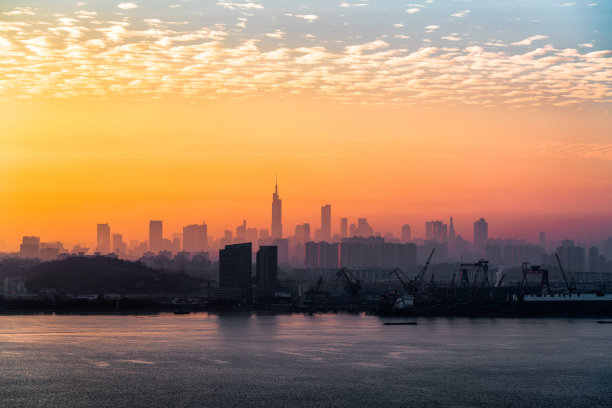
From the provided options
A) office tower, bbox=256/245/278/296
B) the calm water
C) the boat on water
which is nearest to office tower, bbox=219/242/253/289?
office tower, bbox=256/245/278/296

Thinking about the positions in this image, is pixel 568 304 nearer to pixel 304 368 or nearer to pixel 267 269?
pixel 267 269

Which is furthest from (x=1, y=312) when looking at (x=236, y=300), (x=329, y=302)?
(x=329, y=302)

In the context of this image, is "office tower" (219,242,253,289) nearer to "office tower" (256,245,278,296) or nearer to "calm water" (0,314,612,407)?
"office tower" (256,245,278,296)

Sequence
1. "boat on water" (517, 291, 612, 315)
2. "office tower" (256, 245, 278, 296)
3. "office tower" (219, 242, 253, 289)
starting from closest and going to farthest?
"boat on water" (517, 291, 612, 315) → "office tower" (219, 242, 253, 289) → "office tower" (256, 245, 278, 296)

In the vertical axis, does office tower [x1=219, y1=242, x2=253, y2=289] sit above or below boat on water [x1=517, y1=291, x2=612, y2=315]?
above

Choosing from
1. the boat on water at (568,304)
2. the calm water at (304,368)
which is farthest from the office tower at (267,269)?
the calm water at (304,368)

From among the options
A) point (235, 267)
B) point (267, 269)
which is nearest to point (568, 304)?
point (267, 269)

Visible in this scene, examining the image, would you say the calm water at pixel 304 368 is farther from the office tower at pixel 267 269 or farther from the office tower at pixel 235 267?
the office tower at pixel 267 269

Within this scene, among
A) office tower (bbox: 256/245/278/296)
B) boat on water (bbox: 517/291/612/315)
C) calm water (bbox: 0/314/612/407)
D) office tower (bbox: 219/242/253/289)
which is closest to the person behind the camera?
calm water (bbox: 0/314/612/407)
